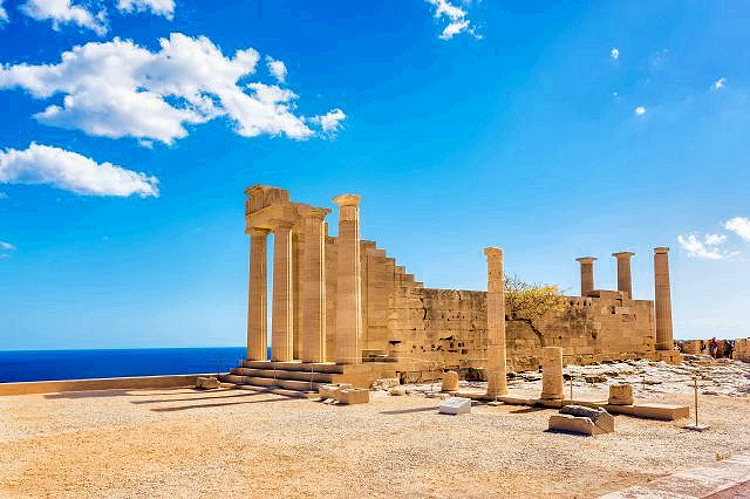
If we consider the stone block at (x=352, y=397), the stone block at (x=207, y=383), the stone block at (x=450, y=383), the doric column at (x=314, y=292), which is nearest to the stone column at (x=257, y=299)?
the stone block at (x=207, y=383)

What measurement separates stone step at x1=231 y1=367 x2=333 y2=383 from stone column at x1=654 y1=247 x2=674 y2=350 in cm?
1979

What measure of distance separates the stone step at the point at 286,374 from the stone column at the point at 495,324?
4.70 m

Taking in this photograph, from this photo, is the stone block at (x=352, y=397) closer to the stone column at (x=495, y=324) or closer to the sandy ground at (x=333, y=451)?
the sandy ground at (x=333, y=451)

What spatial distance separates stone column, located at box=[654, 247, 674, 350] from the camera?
2961cm

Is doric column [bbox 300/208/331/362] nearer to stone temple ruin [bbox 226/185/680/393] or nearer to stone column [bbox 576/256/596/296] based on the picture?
stone temple ruin [bbox 226/185/680/393]

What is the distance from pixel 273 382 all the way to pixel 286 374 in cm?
47

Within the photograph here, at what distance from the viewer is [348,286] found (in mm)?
18062

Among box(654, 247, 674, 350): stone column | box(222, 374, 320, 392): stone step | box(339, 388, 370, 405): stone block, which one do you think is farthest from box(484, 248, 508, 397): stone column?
box(654, 247, 674, 350): stone column

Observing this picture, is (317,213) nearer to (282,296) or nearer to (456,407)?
(282,296)

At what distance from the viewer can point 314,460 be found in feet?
27.9

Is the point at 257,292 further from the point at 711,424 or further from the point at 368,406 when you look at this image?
the point at 711,424

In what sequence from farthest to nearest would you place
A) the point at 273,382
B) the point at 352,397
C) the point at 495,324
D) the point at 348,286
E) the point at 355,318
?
the point at 273,382 < the point at 348,286 < the point at 355,318 < the point at 495,324 < the point at 352,397

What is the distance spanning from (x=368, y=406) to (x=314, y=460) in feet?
19.9

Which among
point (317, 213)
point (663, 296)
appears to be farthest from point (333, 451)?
point (663, 296)
